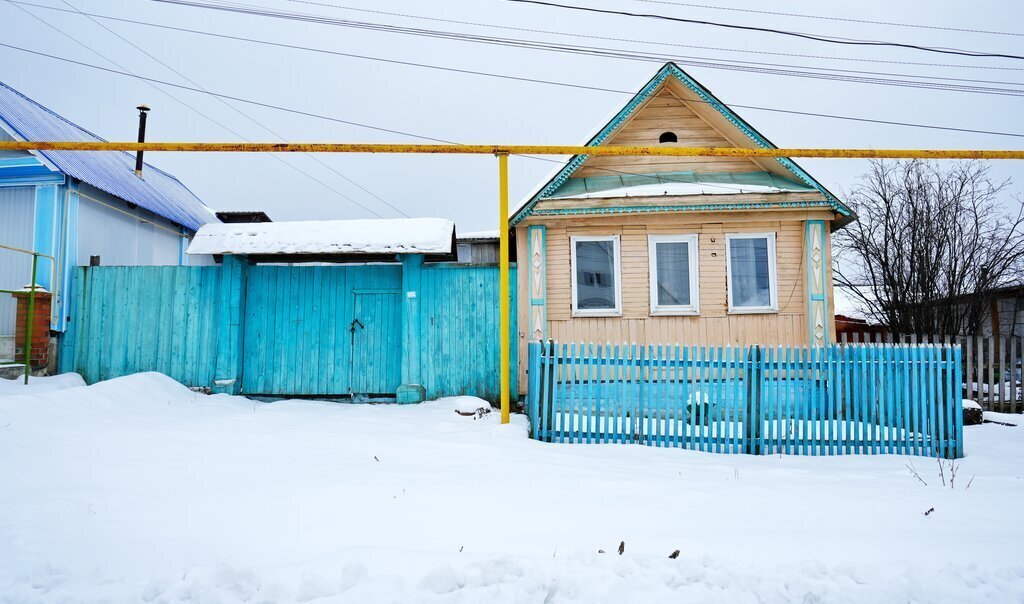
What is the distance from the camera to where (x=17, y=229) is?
33.8ft

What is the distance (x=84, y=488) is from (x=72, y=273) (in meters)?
7.68

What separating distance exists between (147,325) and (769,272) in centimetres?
1128

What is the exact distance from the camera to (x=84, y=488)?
434 centimetres

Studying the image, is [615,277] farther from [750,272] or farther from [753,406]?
[753,406]

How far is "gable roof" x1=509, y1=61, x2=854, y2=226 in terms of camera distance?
Answer: 9461mm

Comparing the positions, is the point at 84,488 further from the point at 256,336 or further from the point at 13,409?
the point at 256,336

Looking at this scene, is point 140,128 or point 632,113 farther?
point 140,128

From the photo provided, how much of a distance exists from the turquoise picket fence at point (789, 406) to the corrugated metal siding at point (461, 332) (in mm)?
2490

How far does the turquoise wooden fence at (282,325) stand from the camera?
9.66 m

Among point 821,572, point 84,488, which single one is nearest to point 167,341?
point 84,488

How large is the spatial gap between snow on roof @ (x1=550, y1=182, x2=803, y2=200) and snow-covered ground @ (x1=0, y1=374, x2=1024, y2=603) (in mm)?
4642

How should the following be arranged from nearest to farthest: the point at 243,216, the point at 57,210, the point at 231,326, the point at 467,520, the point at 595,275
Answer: the point at 467,520
the point at 231,326
the point at 595,275
the point at 57,210
the point at 243,216

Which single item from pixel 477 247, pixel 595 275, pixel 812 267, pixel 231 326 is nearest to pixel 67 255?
pixel 231 326

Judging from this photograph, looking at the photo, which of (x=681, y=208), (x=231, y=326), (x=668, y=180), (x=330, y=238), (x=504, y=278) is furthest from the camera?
(x=668, y=180)
